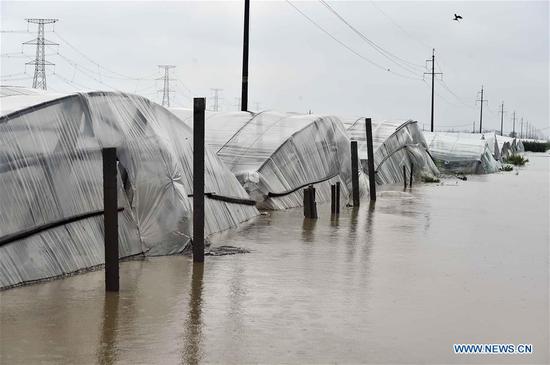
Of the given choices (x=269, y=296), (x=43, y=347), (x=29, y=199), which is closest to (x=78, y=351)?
(x=43, y=347)

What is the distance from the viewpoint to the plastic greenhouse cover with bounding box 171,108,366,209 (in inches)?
813

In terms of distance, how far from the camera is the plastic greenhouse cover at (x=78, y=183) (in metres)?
10.4

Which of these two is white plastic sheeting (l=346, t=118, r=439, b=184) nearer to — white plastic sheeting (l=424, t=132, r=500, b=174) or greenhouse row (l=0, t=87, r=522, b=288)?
white plastic sheeting (l=424, t=132, r=500, b=174)

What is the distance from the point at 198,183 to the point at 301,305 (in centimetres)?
308

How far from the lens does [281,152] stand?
21594 mm

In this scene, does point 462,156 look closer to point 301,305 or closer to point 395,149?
point 395,149

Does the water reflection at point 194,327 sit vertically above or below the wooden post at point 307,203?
below

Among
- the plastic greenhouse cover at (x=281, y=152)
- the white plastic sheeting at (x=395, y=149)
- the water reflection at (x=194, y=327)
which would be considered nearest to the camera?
the water reflection at (x=194, y=327)

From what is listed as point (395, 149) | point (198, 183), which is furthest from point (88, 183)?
point (395, 149)

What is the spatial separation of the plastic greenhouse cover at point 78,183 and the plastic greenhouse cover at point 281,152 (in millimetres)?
5949

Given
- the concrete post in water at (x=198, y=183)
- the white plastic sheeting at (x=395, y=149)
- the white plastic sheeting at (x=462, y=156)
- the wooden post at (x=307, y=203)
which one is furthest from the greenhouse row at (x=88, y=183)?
the white plastic sheeting at (x=462, y=156)

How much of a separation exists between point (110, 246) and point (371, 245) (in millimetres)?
6258

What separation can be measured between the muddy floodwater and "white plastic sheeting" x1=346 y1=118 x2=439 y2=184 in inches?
663

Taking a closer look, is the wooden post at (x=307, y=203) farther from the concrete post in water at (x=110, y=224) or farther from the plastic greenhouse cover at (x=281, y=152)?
the concrete post in water at (x=110, y=224)
